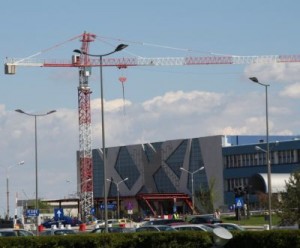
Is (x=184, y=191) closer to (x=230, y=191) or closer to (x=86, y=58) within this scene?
(x=230, y=191)

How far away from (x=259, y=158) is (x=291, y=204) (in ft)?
279

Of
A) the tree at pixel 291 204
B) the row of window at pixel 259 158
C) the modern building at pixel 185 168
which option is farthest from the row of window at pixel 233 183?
the tree at pixel 291 204

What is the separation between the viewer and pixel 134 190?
570ft

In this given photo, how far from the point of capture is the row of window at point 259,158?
143250mm

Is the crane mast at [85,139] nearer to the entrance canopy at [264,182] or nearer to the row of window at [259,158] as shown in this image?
the row of window at [259,158]

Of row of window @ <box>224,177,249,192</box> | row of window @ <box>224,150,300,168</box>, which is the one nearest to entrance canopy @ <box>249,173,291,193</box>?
row of window @ <box>224,150,300,168</box>

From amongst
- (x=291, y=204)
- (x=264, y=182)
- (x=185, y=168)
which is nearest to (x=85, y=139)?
(x=185, y=168)

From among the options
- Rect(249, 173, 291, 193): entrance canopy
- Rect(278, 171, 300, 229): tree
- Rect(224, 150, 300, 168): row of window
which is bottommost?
Rect(278, 171, 300, 229): tree

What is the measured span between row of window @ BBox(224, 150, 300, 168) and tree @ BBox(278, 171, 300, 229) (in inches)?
3151

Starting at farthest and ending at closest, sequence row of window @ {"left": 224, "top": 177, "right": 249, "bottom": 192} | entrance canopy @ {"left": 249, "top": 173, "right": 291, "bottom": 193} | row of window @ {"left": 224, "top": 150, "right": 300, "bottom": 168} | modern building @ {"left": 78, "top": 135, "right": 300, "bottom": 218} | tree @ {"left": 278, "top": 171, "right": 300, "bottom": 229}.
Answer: row of window @ {"left": 224, "top": 177, "right": 249, "bottom": 192}, modern building @ {"left": 78, "top": 135, "right": 300, "bottom": 218}, row of window @ {"left": 224, "top": 150, "right": 300, "bottom": 168}, entrance canopy @ {"left": 249, "top": 173, "right": 291, "bottom": 193}, tree @ {"left": 278, "top": 171, "right": 300, "bottom": 229}

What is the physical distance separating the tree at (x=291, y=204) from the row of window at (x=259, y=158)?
80030mm

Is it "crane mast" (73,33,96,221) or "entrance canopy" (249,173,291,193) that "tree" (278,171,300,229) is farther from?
"crane mast" (73,33,96,221)

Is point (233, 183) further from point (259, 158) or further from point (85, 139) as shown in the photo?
point (85, 139)

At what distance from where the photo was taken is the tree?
61916 millimetres
